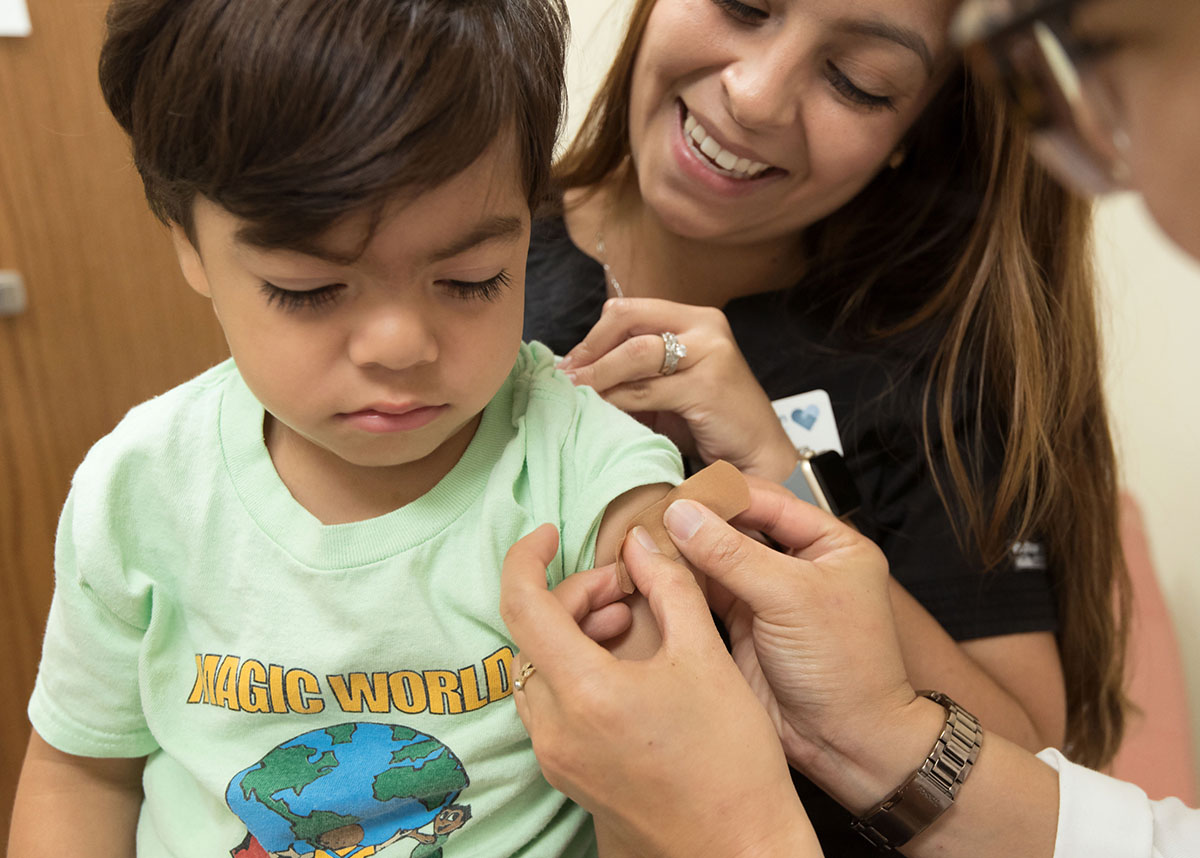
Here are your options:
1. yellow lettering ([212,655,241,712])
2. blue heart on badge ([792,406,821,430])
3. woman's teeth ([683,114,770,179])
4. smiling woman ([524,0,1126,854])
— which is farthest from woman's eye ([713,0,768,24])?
yellow lettering ([212,655,241,712])

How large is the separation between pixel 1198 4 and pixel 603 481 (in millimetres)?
486

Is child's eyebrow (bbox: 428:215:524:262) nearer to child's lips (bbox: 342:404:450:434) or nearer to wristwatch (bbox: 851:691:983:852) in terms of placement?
child's lips (bbox: 342:404:450:434)

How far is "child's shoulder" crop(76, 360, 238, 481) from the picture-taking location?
78 centimetres

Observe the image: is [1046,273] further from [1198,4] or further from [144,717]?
[144,717]

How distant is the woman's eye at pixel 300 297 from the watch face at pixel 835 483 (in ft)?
1.89

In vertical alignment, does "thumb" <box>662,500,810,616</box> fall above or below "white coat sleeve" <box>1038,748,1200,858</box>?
above

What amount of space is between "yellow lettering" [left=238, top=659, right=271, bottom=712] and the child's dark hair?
361 millimetres

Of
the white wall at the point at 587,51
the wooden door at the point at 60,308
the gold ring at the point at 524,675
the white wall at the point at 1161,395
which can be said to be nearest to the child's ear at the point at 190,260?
the gold ring at the point at 524,675

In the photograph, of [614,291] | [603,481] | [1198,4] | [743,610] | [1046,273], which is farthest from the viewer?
[614,291]

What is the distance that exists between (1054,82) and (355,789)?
701 mm

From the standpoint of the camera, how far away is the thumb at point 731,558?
73 centimetres

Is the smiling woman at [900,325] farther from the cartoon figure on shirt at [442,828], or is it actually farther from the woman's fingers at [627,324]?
the cartoon figure on shirt at [442,828]

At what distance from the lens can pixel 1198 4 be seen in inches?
15.7

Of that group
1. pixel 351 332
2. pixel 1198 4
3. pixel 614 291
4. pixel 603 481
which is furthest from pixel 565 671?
pixel 614 291
